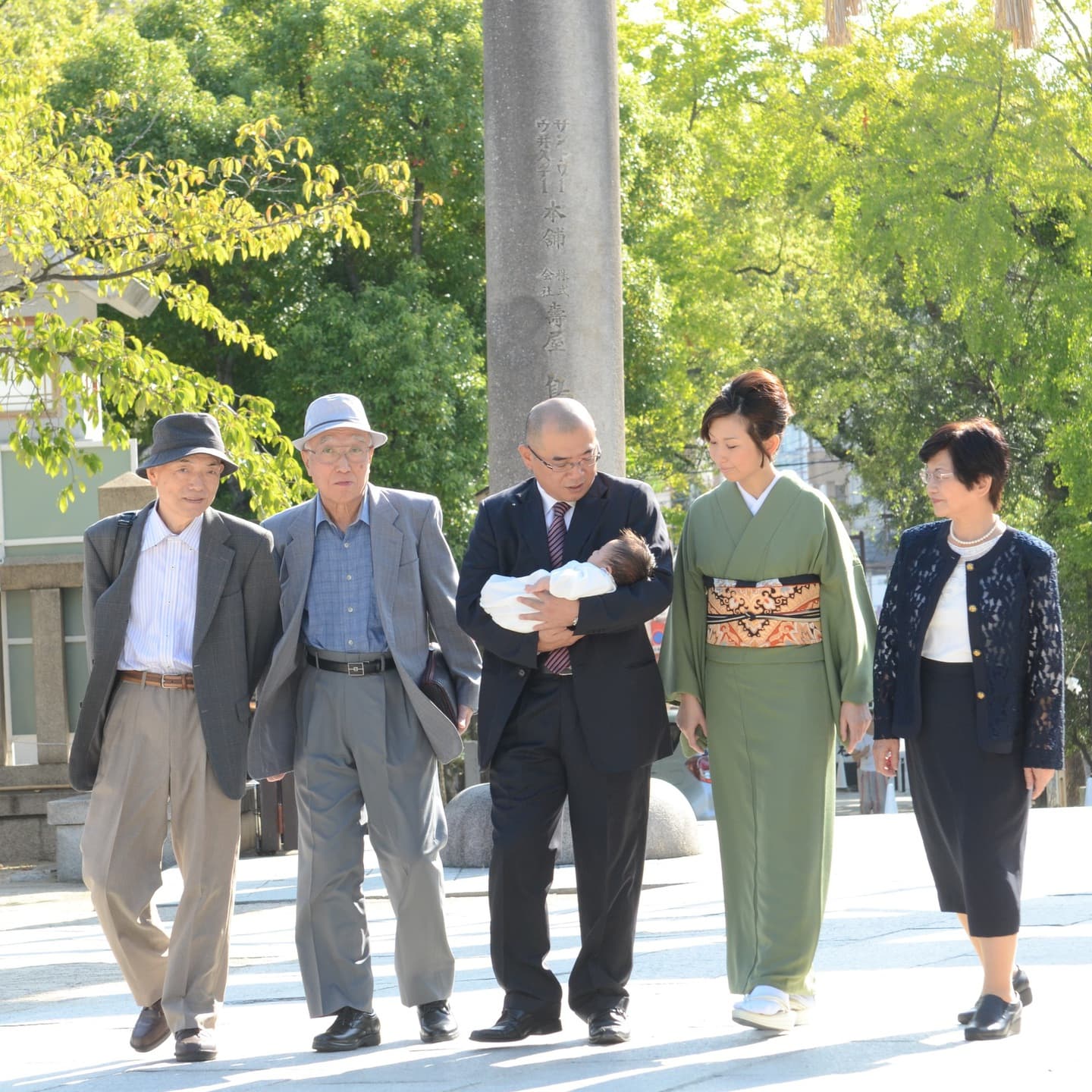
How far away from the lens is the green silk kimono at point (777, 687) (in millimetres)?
5238

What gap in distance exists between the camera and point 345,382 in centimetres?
2008

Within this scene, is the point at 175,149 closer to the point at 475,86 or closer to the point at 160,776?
the point at 475,86

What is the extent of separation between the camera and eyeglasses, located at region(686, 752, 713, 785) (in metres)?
5.66

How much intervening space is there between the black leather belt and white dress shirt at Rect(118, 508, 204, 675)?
0.39m

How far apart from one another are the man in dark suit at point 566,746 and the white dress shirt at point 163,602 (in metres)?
0.84

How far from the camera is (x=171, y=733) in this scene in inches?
210

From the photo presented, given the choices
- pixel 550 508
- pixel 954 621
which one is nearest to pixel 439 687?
pixel 550 508

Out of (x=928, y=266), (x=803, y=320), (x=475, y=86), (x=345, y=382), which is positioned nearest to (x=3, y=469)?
(x=345, y=382)

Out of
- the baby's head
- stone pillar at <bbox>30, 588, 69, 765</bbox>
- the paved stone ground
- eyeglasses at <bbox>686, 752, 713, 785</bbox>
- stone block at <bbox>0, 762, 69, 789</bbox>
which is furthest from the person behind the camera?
stone pillar at <bbox>30, 588, 69, 765</bbox>

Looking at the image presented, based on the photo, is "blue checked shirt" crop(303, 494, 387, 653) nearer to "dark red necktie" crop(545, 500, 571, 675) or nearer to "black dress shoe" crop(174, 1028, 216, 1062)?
"dark red necktie" crop(545, 500, 571, 675)

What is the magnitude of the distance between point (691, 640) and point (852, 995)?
4.25ft

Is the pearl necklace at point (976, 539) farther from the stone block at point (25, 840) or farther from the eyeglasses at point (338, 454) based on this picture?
the stone block at point (25, 840)

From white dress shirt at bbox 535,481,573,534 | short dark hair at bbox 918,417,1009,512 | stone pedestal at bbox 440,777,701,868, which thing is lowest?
stone pedestal at bbox 440,777,701,868

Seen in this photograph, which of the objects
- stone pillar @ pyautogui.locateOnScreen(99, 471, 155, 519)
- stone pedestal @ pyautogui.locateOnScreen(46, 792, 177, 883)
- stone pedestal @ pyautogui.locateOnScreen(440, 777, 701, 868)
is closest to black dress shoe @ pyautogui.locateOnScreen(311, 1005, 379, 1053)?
stone pedestal @ pyautogui.locateOnScreen(440, 777, 701, 868)
